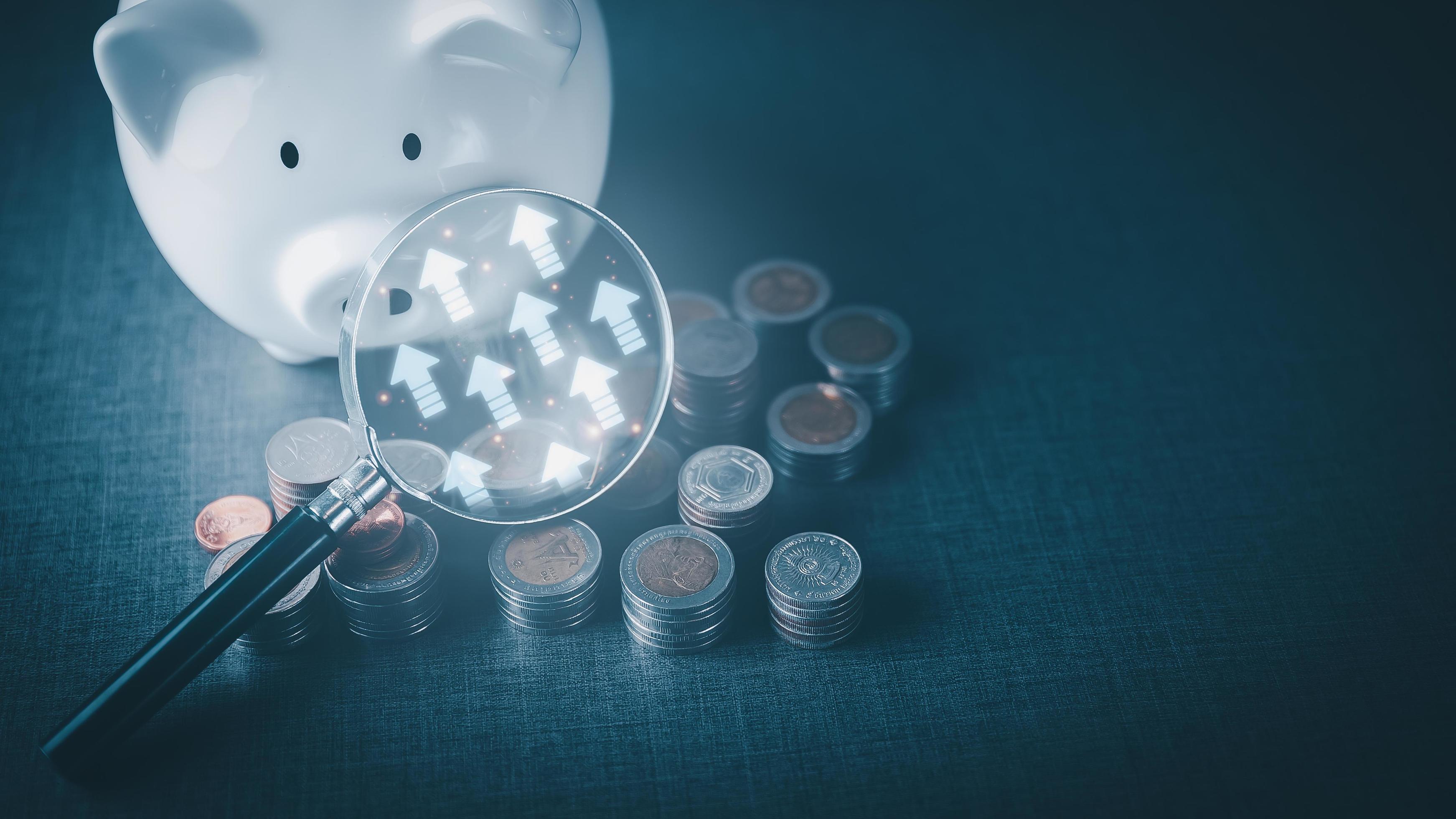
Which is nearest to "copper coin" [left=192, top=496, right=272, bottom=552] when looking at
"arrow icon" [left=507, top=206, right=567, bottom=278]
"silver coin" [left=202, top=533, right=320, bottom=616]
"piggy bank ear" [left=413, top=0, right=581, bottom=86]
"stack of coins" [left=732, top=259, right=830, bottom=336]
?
"silver coin" [left=202, top=533, right=320, bottom=616]

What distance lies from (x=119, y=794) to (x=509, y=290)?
738mm

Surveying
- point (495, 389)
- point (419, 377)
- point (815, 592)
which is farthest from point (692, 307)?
point (815, 592)

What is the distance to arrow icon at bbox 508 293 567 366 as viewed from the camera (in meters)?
1.52

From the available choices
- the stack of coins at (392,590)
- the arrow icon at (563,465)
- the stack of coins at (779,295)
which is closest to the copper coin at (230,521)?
the stack of coins at (392,590)

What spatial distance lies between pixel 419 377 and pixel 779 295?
0.59m

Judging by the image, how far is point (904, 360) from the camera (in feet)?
5.51

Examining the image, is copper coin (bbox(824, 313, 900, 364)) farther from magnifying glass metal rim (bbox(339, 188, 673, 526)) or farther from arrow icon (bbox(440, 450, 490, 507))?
arrow icon (bbox(440, 450, 490, 507))

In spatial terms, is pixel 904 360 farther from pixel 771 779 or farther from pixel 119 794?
pixel 119 794

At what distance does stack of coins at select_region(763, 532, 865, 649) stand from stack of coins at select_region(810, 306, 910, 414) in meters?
0.31

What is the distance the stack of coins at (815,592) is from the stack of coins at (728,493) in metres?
0.06

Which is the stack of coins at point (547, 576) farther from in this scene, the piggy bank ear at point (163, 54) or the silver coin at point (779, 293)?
the piggy bank ear at point (163, 54)

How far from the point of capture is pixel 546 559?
1.43 m

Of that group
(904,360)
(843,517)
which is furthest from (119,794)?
(904,360)

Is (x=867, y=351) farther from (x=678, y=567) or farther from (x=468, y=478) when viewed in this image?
(x=468, y=478)
